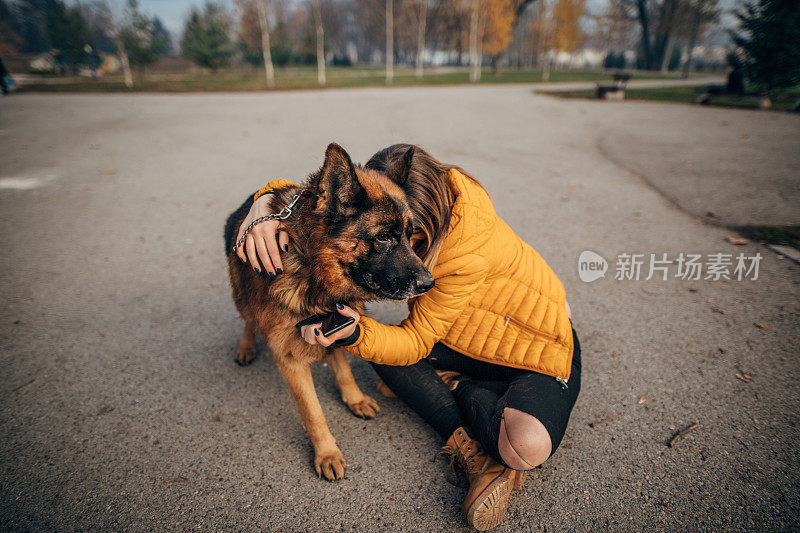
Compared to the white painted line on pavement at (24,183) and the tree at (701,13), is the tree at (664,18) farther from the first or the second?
the white painted line on pavement at (24,183)

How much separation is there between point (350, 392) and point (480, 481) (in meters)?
1.13

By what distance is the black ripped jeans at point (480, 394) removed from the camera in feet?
7.31

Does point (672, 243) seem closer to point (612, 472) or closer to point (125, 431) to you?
point (612, 472)

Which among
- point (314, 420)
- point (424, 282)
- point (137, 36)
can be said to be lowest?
point (314, 420)

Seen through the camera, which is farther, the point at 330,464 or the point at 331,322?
the point at 330,464

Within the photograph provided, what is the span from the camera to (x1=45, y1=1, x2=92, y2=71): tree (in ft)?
100

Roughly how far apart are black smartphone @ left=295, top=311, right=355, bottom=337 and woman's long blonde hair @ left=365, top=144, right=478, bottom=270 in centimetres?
58

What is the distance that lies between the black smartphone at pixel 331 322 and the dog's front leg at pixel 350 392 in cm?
60

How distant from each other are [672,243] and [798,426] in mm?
3180

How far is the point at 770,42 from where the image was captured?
15742 mm

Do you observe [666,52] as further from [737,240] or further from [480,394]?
[480,394]

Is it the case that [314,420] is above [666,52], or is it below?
below

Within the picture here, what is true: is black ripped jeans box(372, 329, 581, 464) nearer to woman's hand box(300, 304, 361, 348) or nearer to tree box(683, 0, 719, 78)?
woman's hand box(300, 304, 361, 348)

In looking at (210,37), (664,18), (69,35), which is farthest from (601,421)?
(664,18)
